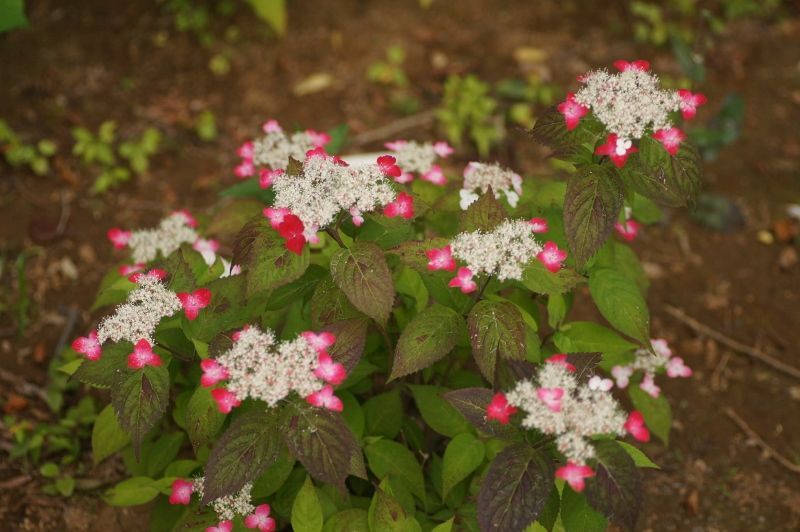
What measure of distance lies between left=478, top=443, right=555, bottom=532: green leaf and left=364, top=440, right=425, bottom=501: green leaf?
1.73 feet

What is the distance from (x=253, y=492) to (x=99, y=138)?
2611 millimetres

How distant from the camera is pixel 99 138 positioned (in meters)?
3.94

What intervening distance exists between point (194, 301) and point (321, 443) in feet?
1.72

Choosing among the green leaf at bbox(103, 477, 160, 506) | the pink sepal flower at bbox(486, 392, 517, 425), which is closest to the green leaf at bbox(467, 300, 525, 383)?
the pink sepal flower at bbox(486, 392, 517, 425)

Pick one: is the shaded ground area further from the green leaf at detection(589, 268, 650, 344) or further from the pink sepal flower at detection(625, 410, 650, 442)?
the pink sepal flower at detection(625, 410, 650, 442)

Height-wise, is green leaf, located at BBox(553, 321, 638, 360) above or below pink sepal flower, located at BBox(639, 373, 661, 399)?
above

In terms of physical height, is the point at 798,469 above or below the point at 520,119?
below

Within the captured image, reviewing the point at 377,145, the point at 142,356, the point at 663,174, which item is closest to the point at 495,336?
the point at 663,174

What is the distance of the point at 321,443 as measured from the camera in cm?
166

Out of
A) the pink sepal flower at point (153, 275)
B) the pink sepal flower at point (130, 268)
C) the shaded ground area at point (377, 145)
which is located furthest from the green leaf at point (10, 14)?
the pink sepal flower at point (153, 275)

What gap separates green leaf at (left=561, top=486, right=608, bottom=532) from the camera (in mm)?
1767

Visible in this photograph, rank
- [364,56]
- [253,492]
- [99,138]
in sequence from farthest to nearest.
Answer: [364,56], [99,138], [253,492]

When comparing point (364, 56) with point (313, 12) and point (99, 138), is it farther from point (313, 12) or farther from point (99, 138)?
point (99, 138)

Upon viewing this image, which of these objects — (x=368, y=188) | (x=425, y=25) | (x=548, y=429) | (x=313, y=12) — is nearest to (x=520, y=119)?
(x=425, y=25)
